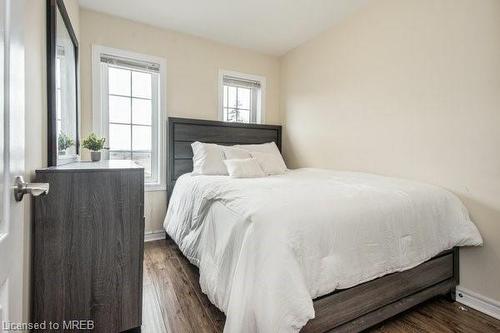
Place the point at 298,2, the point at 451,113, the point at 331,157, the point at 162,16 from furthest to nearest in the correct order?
1. the point at 331,157
2. the point at 162,16
3. the point at 298,2
4. the point at 451,113

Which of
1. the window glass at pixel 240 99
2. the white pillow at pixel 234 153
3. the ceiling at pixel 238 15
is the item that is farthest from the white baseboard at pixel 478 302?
the window glass at pixel 240 99

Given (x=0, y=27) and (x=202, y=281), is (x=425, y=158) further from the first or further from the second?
(x=0, y=27)

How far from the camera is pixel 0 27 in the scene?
54cm

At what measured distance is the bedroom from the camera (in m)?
1.16

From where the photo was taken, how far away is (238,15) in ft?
8.96

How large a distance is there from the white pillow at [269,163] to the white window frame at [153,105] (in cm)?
110

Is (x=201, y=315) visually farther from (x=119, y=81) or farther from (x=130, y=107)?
(x=119, y=81)

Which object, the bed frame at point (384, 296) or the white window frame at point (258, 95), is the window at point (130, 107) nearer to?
the white window frame at point (258, 95)

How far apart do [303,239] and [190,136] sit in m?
2.24

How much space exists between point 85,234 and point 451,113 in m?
2.55

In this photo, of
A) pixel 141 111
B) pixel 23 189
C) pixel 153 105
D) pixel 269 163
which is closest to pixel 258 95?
pixel 269 163

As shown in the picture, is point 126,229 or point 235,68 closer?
point 126,229

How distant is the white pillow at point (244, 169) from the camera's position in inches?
97.3

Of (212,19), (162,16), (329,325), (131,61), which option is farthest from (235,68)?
(329,325)
